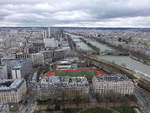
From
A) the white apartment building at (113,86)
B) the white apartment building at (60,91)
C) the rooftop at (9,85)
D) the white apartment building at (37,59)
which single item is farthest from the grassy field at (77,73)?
the white apartment building at (37,59)

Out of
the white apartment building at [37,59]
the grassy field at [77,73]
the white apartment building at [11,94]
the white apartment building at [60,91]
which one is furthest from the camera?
the white apartment building at [37,59]

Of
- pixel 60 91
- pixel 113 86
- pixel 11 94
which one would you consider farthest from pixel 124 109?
pixel 11 94

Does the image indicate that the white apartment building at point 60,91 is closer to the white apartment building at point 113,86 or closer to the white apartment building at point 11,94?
the white apartment building at point 113,86

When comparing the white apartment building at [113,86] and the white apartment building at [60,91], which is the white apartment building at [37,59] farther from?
the white apartment building at [113,86]

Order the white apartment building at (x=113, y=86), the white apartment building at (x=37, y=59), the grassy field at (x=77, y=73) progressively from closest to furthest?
the white apartment building at (x=113, y=86)
the grassy field at (x=77, y=73)
the white apartment building at (x=37, y=59)

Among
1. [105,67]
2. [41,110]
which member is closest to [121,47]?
[105,67]

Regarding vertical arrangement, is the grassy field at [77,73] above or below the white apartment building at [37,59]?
below

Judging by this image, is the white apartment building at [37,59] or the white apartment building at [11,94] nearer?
the white apartment building at [11,94]

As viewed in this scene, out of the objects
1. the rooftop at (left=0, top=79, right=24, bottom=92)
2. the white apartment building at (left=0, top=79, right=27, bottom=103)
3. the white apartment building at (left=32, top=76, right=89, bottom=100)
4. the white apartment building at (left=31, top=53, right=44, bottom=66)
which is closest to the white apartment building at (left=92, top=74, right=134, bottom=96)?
the white apartment building at (left=32, top=76, right=89, bottom=100)

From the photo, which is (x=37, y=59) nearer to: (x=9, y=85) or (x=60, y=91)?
(x=9, y=85)
